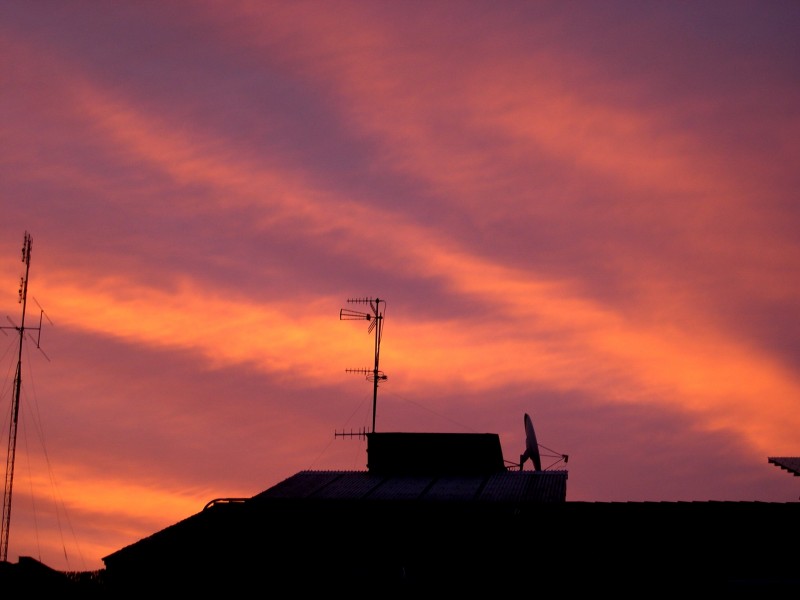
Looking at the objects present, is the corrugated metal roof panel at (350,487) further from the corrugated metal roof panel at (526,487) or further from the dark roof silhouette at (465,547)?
the corrugated metal roof panel at (526,487)

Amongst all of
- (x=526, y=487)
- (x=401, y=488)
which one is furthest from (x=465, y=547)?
(x=401, y=488)

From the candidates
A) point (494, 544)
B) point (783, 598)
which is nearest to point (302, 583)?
point (494, 544)

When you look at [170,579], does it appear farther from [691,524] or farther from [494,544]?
[691,524]

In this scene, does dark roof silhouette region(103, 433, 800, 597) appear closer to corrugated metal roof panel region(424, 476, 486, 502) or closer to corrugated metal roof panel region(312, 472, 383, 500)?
corrugated metal roof panel region(424, 476, 486, 502)

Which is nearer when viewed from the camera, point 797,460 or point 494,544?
point 494,544

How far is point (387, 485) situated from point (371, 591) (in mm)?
10158

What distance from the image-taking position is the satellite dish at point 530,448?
59.3 m

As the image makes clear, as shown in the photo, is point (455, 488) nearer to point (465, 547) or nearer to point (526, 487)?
point (526, 487)

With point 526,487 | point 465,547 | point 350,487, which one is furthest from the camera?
point 350,487

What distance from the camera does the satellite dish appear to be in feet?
195

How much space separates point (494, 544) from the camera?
4591cm

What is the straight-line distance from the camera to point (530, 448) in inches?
2359

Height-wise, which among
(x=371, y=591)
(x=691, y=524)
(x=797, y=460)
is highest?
(x=797, y=460)

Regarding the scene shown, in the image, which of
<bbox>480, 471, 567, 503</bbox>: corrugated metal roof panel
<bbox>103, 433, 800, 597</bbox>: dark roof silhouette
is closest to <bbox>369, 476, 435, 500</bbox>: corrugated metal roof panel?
<bbox>103, 433, 800, 597</bbox>: dark roof silhouette
